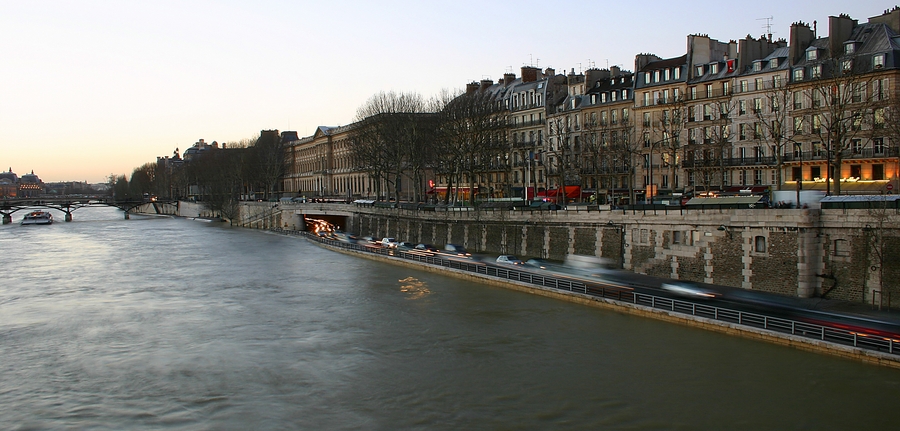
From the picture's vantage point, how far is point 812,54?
156 feet

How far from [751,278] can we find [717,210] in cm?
355

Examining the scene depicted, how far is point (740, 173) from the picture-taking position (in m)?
52.3

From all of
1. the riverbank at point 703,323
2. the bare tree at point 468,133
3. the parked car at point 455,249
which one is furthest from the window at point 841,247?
the bare tree at point 468,133

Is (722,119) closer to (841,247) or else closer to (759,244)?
(759,244)

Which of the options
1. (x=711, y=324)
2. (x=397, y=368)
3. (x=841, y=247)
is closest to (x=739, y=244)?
(x=841, y=247)

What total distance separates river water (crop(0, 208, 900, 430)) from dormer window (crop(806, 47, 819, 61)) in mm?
28077

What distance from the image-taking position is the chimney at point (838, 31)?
4575cm

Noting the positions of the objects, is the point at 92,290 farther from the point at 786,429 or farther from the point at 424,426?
the point at 786,429

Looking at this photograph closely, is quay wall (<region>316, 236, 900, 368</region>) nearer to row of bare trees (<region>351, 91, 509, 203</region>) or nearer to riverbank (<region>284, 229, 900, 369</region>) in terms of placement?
riverbank (<region>284, 229, 900, 369</region>)

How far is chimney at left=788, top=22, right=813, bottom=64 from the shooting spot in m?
48.7

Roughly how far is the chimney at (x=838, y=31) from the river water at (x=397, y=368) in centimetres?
2817

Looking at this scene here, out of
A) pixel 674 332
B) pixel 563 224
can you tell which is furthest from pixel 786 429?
pixel 563 224

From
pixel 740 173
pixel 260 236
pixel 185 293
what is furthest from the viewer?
pixel 260 236

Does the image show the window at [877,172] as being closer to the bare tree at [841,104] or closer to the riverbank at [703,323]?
the bare tree at [841,104]
